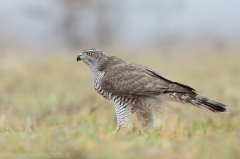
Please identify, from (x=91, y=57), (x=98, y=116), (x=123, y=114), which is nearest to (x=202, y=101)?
(x=123, y=114)

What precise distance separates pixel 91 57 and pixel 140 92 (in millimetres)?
1167

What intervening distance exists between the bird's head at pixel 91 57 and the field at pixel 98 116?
0.60 meters

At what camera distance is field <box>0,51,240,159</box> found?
407cm

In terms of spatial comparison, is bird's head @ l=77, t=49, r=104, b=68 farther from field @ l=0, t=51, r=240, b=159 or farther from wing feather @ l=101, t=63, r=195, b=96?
field @ l=0, t=51, r=240, b=159

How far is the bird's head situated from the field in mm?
596

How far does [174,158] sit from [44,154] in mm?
1025

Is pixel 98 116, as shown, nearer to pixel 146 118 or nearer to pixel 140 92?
pixel 146 118

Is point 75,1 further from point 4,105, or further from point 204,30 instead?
point 4,105

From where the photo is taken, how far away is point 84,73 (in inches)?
521

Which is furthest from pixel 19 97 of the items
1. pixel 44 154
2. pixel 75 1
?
pixel 75 1

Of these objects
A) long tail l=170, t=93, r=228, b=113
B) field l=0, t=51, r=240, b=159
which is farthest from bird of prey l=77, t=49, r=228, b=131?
field l=0, t=51, r=240, b=159

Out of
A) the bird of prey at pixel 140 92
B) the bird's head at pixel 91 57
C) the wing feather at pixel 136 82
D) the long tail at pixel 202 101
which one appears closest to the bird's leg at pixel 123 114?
the bird of prey at pixel 140 92

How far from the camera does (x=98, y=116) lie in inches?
300

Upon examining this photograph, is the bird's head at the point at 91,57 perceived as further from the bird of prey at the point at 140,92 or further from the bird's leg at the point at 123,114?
the bird's leg at the point at 123,114
